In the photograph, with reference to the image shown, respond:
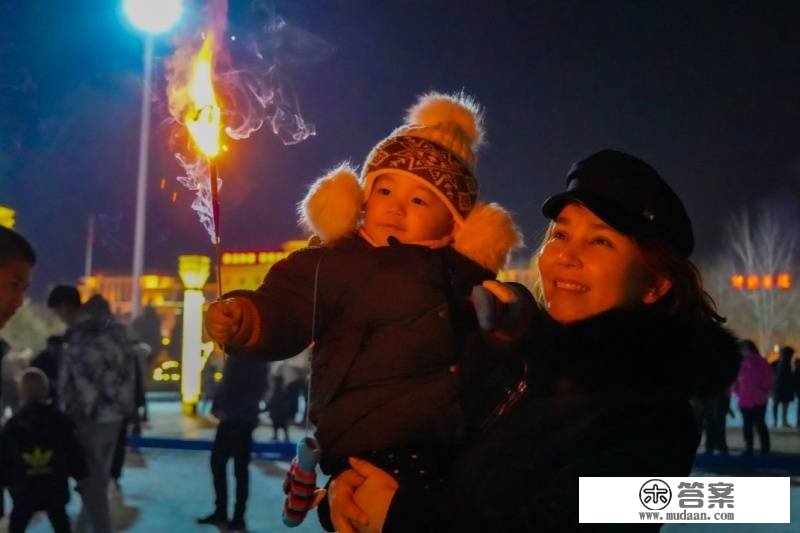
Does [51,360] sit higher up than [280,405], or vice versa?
[51,360]

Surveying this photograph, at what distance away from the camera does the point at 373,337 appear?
2217 mm

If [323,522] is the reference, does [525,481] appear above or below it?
above

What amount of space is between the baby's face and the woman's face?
2.43 ft

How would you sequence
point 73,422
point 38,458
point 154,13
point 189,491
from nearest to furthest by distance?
point 154,13 → point 38,458 → point 73,422 → point 189,491

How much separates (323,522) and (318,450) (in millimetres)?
275

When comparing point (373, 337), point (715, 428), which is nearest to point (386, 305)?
point (373, 337)

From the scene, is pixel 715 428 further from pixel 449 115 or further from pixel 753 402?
pixel 449 115

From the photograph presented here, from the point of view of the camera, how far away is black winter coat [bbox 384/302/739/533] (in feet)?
4.81

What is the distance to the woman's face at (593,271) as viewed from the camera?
1695 mm

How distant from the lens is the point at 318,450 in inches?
80.0

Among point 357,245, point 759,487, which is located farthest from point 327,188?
point 759,487

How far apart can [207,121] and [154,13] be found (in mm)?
1031

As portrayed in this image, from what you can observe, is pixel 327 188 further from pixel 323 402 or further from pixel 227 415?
pixel 227 415

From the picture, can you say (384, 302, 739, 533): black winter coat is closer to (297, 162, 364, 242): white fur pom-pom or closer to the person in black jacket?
(297, 162, 364, 242): white fur pom-pom
